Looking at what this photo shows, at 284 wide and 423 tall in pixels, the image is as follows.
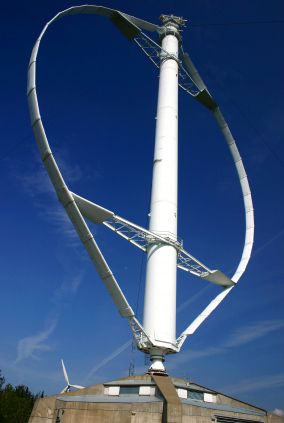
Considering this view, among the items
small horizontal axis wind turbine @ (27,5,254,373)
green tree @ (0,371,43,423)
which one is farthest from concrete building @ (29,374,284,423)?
green tree @ (0,371,43,423)

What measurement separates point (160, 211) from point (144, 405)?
16258 mm

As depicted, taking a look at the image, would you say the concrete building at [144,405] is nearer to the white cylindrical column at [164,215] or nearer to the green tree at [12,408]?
the white cylindrical column at [164,215]

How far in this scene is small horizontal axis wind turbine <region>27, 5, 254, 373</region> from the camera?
29.0 meters

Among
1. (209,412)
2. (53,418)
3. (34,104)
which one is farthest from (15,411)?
(34,104)

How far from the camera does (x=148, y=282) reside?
113 feet

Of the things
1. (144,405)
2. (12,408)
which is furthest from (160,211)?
(12,408)

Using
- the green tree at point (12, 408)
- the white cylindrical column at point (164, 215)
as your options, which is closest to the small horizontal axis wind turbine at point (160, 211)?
the white cylindrical column at point (164, 215)

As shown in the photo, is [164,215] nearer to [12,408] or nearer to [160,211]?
[160,211]

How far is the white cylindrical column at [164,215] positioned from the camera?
3275 cm

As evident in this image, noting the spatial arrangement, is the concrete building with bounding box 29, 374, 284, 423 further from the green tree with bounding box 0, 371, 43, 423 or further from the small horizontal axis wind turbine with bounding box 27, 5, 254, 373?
the green tree with bounding box 0, 371, 43, 423

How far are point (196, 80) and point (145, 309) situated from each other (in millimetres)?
29179

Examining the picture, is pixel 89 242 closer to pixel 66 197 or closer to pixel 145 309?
pixel 66 197

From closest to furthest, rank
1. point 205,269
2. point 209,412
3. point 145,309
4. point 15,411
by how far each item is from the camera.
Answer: point 209,412 < point 145,309 < point 205,269 < point 15,411

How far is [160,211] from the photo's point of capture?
36781mm
